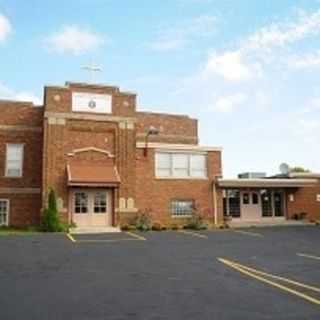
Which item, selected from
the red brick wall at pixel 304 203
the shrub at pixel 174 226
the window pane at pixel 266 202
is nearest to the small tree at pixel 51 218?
the shrub at pixel 174 226

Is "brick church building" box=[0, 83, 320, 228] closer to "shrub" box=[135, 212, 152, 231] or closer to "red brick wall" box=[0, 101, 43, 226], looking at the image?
"red brick wall" box=[0, 101, 43, 226]

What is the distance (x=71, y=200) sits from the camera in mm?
29719

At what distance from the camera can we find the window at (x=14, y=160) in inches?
1243

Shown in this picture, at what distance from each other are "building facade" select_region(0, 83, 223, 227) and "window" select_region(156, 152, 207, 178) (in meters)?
0.06

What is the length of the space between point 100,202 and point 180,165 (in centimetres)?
586

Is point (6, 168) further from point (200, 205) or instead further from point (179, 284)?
point (179, 284)

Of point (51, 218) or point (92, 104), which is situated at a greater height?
point (92, 104)

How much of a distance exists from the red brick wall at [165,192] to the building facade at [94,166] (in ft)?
0.21

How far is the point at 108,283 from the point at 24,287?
1.91 meters

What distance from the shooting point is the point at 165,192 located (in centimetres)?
3197

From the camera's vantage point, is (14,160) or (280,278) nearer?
(280,278)

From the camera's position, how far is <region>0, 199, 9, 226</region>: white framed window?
30.9 meters

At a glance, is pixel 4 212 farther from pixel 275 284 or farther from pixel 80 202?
pixel 275 284

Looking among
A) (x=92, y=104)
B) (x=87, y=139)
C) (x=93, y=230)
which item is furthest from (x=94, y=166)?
(x=93, y=230)
